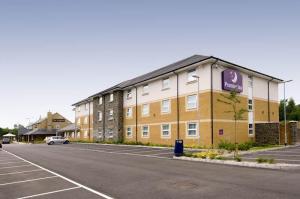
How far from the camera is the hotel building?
28469 millimetres

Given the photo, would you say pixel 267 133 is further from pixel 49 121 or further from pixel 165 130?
pixel 49 121

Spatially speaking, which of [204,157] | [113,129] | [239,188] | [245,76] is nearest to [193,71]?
[245,76]

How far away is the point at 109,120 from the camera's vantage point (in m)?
45.7

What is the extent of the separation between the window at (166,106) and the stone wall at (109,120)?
32.7 feet

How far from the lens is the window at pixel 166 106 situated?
33.7 m

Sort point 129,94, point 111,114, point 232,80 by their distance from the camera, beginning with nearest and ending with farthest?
point 232,80
point 129,94
point 111,114

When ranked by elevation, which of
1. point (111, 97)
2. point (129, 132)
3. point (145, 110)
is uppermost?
point (111, 97)

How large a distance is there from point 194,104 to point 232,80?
4502 millimetres

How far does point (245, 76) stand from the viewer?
32312 mm

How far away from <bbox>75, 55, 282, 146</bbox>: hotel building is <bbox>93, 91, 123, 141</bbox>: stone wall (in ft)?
0.47

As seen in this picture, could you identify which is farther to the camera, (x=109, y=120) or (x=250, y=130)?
(x=109, y=120)

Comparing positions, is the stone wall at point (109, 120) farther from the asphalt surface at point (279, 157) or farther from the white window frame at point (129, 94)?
the asphalt surface at point (279, 157)

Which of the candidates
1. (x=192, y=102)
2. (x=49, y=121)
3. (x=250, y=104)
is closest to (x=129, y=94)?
(x=192, y=102)

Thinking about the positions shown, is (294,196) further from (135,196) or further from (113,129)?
(113,129)
